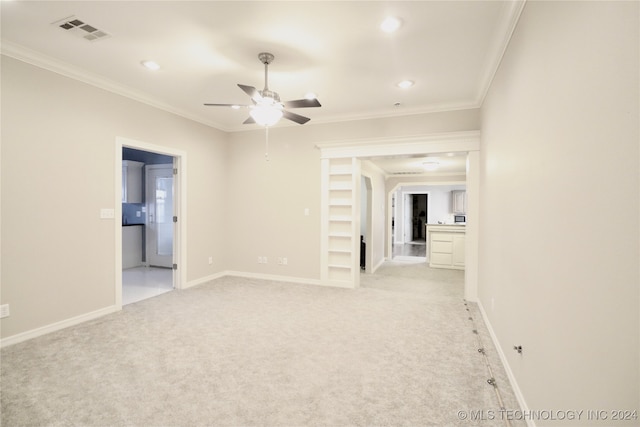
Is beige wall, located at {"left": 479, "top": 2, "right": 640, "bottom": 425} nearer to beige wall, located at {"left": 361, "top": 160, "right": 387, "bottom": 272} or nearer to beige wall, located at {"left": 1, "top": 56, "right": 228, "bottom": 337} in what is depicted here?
beige wall, located at {"left": 361, "top": 160, "right": 387, "bottom": 272}

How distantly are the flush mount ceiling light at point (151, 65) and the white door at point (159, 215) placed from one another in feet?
10.9

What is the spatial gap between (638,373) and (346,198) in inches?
172

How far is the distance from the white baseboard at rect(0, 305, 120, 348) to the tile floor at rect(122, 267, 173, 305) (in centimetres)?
47

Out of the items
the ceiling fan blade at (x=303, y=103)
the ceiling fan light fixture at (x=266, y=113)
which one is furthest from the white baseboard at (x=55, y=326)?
the ceiling fan blade at (x=303, y=103)

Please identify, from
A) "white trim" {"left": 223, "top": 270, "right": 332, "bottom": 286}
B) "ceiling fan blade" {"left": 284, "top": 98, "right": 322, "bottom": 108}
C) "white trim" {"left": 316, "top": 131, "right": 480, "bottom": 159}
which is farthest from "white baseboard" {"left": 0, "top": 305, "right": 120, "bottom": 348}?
"white trim" {"left": 316, "top": 131, "right": 480, "bottom": 159}

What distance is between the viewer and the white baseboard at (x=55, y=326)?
2920 millimetres

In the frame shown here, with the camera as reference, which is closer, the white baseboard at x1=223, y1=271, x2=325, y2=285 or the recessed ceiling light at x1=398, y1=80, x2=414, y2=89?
the recessed ceiling light at x1=398, y1=80, x2=414, y2=89

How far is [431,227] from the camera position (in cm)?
754

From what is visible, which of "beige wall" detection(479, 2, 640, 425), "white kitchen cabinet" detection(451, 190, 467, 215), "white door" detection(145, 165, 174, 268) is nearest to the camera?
"beige wall" detection(479, 2, 640, 425)

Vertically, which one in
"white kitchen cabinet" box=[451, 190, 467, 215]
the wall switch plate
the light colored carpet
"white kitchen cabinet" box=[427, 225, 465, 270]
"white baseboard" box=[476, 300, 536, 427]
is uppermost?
A: "white kitchen cabinet" box=[451, 190, 467, 215]

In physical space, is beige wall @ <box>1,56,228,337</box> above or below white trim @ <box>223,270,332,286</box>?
above

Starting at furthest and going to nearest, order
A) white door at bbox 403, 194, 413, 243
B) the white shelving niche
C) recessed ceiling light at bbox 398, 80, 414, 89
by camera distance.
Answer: white door at bbox 403, 194, 413, 243 → the white shelving niche → recessed ceiling light at bbox 398, 80, 414, 89

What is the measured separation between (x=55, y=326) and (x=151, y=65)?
2.99 m

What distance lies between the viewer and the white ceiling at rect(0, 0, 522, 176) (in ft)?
7.75
